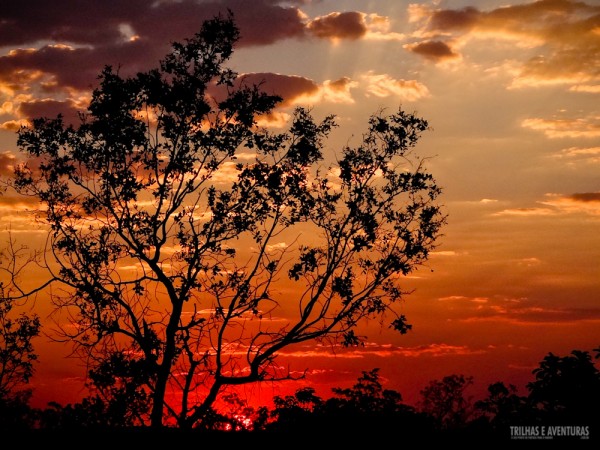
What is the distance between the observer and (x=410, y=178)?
27.0 metres

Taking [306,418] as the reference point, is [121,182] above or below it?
above

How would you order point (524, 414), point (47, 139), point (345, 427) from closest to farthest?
point (524, 414) → point (345, 427) → point (47, 139)

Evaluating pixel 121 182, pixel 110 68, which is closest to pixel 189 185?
pixel 121 182

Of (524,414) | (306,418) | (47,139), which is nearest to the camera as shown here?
(524,414)

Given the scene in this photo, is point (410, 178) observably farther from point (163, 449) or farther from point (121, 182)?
point (163, 449)

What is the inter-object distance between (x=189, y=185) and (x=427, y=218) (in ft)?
30.1

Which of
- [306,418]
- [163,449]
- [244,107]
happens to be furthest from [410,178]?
[163,449]

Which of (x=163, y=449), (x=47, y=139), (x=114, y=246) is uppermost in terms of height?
(x=47, y=139)

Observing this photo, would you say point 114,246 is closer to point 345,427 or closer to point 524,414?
point 345,427

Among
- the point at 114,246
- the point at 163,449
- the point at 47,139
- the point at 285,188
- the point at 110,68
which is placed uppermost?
the point at 110,68

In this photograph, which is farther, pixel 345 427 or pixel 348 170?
pixel 348 170

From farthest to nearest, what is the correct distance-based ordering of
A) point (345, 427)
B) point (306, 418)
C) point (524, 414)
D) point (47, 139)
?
point (47, 139) → point (306, 418) → point (345, 427) → point (524, 414)

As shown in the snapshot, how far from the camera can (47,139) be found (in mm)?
26297

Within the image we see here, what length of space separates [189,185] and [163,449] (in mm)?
10053
